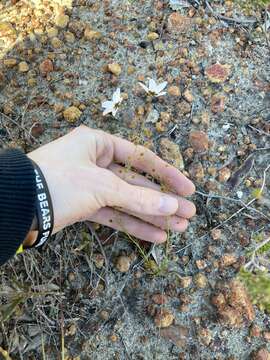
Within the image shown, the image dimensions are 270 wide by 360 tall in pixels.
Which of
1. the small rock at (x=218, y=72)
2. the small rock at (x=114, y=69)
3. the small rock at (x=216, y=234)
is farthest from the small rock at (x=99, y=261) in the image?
the small rock at (x=218, y=72)

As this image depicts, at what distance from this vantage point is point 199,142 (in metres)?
2.43

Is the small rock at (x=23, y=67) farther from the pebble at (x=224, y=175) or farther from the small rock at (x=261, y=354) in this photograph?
the small rock at (x=261, y=354)

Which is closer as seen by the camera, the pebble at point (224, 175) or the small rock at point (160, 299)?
the small rock at point (160, 299)

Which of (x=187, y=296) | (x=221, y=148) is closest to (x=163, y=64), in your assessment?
(x=221, y=148)

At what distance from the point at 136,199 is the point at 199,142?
19.6 inches

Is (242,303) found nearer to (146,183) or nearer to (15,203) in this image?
(146,183)

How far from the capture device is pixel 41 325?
219 centimetres

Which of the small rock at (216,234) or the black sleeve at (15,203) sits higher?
the black sleeve at (15,203)

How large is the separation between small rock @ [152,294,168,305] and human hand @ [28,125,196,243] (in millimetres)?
220

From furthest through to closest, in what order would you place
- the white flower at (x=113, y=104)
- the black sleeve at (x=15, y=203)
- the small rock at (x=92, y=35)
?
1. the small rock at (x=92, y=35)
2. the white flower at (x=113, y=104)
3. the black sleeve at (x=15, y=203)

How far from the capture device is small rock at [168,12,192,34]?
8.55 ft

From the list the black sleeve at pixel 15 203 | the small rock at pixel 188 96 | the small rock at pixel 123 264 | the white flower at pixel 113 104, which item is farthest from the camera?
the small rock at pixel 188 96

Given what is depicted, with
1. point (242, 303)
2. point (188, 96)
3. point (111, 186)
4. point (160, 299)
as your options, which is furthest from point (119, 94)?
point (242, 303)

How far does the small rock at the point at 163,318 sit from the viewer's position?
7.17 ft
